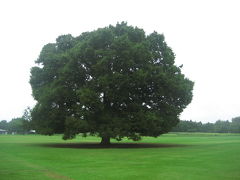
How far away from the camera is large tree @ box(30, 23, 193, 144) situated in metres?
41.4

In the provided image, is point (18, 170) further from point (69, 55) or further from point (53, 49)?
point (53, 49)

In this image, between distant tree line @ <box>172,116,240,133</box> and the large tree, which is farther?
distant tree line @ <box>172,116,240,133</box>

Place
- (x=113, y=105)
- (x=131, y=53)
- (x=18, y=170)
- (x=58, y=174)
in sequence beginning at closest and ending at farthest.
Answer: (x=58, y=174), (x=18, y=170), (x=131, y=53), (x=113, y=105)

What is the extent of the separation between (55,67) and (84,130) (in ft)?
35.3

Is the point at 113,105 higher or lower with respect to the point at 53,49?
lower

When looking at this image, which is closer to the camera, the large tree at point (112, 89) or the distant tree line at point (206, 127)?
the large tree at point (112, 89)

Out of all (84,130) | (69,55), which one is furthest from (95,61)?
(84,130)

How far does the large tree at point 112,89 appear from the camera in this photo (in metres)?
41.4

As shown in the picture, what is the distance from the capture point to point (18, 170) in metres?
19.2

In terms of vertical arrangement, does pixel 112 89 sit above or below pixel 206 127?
above

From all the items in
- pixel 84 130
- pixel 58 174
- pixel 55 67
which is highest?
pixel 55 67

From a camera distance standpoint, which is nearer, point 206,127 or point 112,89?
point 112,89

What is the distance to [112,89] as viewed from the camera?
137 ft

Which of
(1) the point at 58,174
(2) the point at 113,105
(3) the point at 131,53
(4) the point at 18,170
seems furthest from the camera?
(2) the point at 113,105
